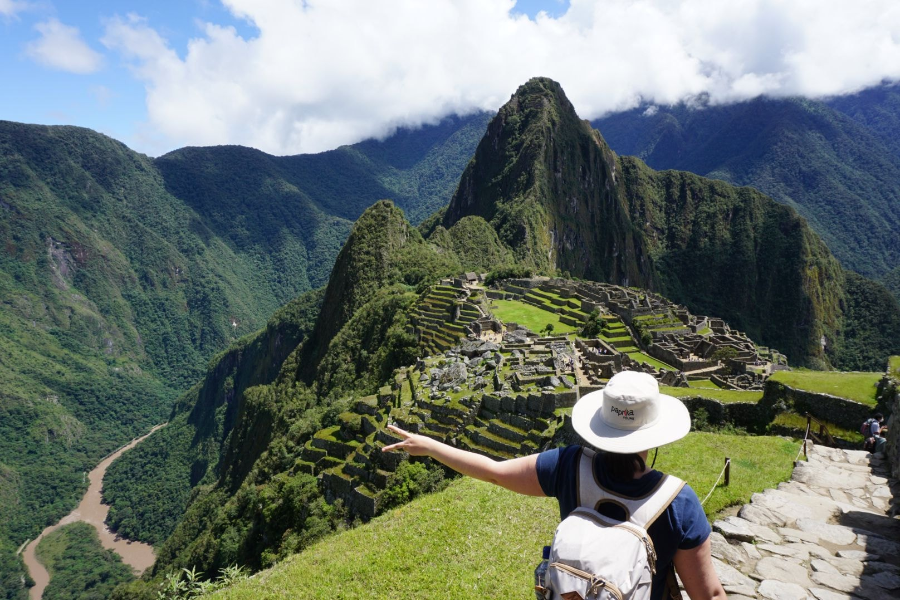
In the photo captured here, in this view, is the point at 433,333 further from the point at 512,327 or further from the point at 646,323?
the point at 646,323

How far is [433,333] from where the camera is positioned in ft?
162

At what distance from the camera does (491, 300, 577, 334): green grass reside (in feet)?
170

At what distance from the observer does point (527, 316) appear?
57750 mm

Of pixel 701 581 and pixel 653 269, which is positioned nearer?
pixel 701 581

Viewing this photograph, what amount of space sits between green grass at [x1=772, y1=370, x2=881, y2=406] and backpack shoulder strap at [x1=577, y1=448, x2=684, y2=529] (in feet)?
42.3

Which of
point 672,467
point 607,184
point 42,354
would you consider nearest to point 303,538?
point 672,467

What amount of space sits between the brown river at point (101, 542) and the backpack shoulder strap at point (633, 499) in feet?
376

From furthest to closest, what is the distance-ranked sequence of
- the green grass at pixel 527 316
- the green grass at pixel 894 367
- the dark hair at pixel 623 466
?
the green grass at pixel 527 316
the green grass at pixel 894 367
the dark hair at pixel 623 466

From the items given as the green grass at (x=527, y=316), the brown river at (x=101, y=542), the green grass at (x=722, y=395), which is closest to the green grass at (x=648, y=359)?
the green grass at (x=527, y=316)

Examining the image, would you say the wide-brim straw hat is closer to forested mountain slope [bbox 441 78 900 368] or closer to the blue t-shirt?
the blue t-shirt

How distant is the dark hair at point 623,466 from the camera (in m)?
3.23

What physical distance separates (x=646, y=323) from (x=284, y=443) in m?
38.5

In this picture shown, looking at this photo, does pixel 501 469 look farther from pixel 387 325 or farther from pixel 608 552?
pixel 387 325

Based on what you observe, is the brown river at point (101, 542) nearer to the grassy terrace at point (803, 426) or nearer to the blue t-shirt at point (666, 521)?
the grassy terrace at point (803, 426)
